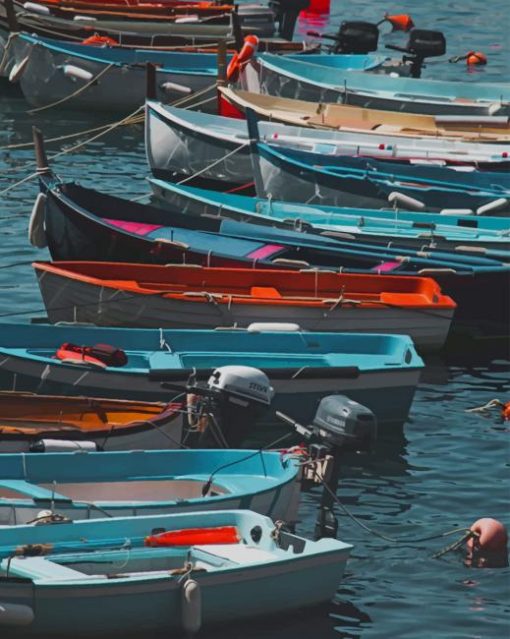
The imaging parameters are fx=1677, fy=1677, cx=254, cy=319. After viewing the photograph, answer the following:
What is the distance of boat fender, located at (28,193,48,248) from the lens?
18625 mm

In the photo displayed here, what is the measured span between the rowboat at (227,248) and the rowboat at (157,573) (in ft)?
22.0

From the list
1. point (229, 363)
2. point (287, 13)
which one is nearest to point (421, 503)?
point (229, 363)

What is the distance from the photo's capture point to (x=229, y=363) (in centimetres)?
1580

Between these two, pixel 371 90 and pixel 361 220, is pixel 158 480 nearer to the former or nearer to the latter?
pixel 361 220

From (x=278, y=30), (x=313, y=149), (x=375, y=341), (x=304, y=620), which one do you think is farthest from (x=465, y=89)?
(x=304, y=620)

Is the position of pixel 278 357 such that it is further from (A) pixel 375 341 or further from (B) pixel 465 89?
(B) pixel 465 89

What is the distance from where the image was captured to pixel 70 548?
1191 centimetres

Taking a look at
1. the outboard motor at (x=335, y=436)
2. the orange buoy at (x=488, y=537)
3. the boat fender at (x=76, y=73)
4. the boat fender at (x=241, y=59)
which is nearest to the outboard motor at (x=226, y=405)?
the outboard motor at (x=335, y=436)

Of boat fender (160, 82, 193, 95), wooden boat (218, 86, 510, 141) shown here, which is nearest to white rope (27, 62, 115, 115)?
boat fender (160, 82, 193, 95)

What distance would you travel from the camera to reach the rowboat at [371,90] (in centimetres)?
2770

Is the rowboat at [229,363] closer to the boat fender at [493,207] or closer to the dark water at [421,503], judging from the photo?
the dark water at [421,503]

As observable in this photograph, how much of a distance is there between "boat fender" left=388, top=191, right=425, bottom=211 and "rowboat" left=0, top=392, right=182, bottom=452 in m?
7.88

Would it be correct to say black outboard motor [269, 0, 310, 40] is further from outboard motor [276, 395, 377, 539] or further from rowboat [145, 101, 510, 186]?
outboard motor [276, 395, 377, 539]

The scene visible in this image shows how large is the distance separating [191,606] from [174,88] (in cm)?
1902
